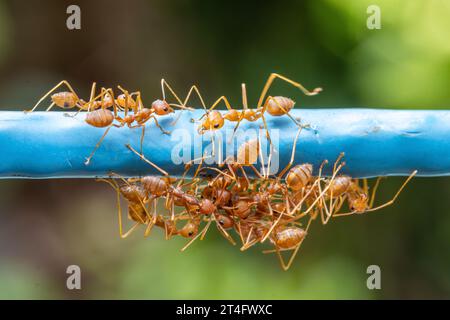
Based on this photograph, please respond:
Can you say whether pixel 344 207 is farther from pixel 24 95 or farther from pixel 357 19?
pixel 24 95

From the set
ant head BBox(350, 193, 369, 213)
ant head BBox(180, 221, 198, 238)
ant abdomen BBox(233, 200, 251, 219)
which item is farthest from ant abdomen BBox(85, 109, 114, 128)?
ant head BBox(350, 193, 369, 213)

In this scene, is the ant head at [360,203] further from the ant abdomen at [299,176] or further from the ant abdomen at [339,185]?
the ant abdomen at [299,176]

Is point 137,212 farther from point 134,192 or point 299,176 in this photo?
point 299,176

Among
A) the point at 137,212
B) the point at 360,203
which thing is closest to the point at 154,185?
the point at 137,212

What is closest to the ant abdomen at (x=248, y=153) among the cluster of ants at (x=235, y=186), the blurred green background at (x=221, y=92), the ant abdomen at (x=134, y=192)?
the cluster of ants at (x=235, y=186)

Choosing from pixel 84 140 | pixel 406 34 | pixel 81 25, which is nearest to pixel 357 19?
pixel 406 34

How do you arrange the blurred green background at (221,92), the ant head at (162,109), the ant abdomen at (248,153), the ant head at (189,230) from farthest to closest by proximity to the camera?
1. the blurred green background at (221,92)
2. the ant head at (189,230)
3. the ant head at (162,109)
4. the ant abdomen at (248,153)

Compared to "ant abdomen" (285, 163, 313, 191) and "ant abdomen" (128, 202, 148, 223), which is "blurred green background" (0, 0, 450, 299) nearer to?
"ant abdomen" (128, 202, 148, 223)
